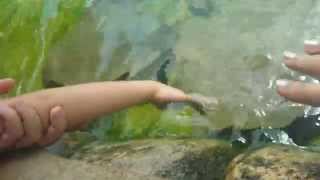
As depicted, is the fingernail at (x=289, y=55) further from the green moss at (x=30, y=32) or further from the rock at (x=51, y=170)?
the green moss at (x=30, y=32)

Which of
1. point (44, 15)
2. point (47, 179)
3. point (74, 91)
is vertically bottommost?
point (47, 179)

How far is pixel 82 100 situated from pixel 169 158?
0.27 metres

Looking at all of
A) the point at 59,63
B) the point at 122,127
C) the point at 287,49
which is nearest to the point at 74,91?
the point at 122,127

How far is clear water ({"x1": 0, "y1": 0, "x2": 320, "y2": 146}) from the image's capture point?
160cm

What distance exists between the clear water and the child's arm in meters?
0.13

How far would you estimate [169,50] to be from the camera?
1764 mm

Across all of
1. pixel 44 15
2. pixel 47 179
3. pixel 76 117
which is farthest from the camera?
pixel 44 15

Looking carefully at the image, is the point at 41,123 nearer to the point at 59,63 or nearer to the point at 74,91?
the point at 74,91

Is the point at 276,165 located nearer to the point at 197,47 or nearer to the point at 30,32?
the point at 197,47

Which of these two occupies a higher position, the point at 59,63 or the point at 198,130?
the point at 59,63

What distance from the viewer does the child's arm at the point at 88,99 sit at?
1435 millimetres

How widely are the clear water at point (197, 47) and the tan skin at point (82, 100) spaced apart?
12cm

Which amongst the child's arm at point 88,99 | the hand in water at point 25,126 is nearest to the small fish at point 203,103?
the child's arm at point 88,99

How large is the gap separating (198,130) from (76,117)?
0.32 metres
